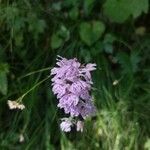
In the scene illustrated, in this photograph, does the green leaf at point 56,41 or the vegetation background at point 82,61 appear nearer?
the vegetation background at point 82,61

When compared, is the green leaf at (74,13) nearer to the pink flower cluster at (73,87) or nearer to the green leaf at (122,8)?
the green leaf at (122,8)

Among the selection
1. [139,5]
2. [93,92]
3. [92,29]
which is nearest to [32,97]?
[93,92]

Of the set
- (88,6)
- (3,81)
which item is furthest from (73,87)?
(88,6)

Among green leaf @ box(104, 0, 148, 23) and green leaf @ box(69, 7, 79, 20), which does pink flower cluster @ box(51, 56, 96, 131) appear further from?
green leaf @ box(69, 7, 79, 20)

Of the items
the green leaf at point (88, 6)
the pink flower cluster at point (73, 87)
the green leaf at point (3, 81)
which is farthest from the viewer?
the green leaf at point (88, 6)

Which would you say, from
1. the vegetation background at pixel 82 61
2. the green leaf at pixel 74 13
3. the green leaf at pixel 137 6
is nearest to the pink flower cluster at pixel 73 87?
the vegetation background at pixel 82 61

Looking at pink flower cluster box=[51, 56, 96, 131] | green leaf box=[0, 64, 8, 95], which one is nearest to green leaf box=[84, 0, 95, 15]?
green leaf box=[0, 64, 8, 95]

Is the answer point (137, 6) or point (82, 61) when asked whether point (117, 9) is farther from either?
point (82, 61)
